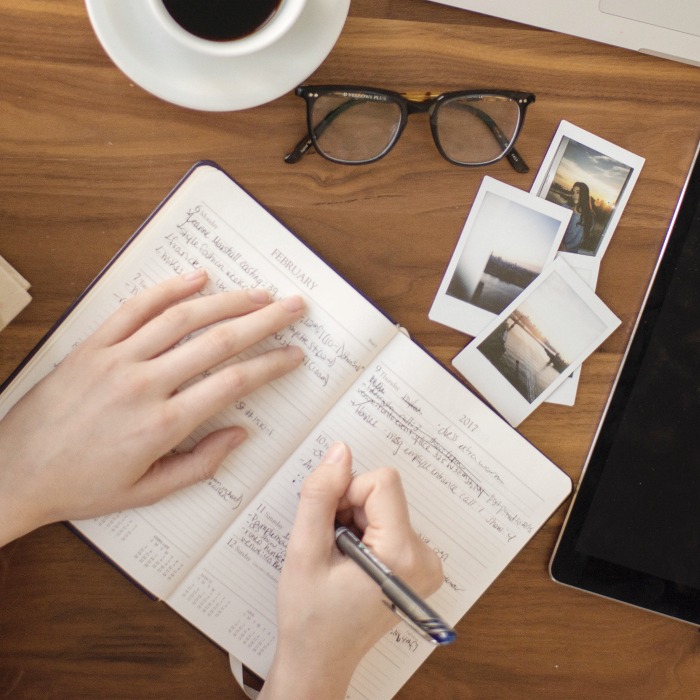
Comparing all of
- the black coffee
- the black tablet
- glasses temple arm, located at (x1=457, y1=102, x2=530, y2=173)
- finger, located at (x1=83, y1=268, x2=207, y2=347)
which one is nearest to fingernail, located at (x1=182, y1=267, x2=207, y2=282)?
finger, located at (x1=83, y1=268, x2=207, y2=347)

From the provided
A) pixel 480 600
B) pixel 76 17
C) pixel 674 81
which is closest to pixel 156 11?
→ pixel 76 17

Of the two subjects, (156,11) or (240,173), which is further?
(240,173)

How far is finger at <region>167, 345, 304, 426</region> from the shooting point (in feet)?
2.07

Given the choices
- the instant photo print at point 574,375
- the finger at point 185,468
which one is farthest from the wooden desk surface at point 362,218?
the finger at point 185,468

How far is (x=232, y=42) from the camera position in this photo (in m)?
0.54

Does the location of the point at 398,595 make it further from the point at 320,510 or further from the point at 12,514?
the point at 12,514

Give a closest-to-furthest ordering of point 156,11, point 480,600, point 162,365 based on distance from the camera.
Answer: point 156,11 < point 162,365 < point 480,600

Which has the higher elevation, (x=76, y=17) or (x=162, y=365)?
(x=76, y=17)

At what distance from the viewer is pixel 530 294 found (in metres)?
0.72

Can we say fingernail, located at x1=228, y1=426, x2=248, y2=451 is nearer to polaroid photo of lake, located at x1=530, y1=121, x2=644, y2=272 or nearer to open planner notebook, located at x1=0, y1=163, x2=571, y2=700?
open planner notebook, located at x1=0, y1=163, x2=571, y2=700

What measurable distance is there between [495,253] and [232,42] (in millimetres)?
346

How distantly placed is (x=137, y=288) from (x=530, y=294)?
Answer: 0.42 meters

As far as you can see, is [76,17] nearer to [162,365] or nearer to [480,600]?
[162,365]

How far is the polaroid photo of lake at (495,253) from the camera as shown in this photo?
0.71 meters
